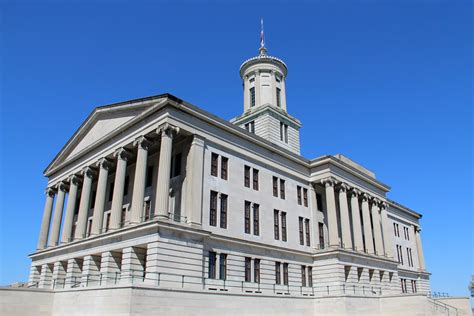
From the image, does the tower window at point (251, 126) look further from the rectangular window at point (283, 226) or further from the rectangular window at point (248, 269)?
the rectangular window at point (248, 269)

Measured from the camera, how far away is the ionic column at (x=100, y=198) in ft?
120

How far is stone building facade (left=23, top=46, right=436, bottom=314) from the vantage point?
31.0 metres

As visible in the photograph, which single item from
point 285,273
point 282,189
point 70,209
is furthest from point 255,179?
point 70,209

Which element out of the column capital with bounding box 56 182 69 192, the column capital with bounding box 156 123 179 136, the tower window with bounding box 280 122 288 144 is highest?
the tower window with bounding box 280 122 288 144

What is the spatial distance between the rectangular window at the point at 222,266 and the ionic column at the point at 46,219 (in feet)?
77.8

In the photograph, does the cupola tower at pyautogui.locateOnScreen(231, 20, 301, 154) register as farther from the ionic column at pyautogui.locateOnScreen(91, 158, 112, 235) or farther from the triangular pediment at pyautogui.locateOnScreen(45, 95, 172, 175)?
the ionic column at pyautogui.locateOnScreen(91, 158, 112, 235)

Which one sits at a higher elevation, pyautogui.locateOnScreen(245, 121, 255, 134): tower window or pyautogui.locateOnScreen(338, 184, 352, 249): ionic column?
pyautogui.locateOnScreen(245, 121, 255, 134): tower window

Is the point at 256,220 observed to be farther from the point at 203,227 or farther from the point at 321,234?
the point at 321,234

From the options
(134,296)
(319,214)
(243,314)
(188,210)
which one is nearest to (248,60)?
(319,214)

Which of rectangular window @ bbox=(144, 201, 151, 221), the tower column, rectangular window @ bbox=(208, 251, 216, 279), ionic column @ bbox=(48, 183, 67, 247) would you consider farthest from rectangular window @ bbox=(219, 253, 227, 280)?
the tower column

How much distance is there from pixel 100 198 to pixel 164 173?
391 inches

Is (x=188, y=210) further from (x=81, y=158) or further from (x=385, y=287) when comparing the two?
(x=385, y=287)

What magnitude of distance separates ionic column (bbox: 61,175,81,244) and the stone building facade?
147 millimetres

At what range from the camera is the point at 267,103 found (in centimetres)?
5562
